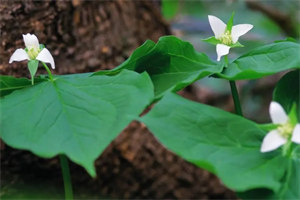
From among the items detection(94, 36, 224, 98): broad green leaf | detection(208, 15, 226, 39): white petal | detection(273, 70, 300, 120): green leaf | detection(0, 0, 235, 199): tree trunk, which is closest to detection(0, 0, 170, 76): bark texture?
detection(0, 0, 235, 199): tree trunk

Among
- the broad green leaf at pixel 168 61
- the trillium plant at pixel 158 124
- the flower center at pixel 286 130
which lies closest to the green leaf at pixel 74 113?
the trillium plant at pixel 158 124

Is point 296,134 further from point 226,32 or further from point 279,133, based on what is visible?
point 226,32

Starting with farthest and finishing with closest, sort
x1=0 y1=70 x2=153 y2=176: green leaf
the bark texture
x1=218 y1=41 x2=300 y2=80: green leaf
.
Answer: the bark texture → x1=218 y1=41 x2=300 y2=80: green leaf → x1=0 y1=70 x2=153 y2=176: green leaf

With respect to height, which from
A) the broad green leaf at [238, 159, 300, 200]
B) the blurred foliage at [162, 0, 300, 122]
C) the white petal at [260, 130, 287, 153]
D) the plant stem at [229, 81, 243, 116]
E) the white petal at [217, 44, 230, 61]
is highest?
the white petal at [217, 44, 230, 61]

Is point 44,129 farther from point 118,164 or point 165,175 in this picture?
point 165,175

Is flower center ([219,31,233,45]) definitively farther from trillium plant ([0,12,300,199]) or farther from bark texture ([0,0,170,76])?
bark texture ([0,0,170,76])

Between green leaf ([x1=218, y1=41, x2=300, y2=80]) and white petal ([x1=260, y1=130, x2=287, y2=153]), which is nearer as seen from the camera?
white petal ([x1=260, y1=130, x2=287, y2=153])

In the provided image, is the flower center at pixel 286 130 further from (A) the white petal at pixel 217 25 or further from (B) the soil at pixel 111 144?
(B) the soil at pixel 111 144

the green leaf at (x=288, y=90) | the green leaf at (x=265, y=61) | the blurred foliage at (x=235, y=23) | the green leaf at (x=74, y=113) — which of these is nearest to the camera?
the green leaf at (x=74, y=113)
